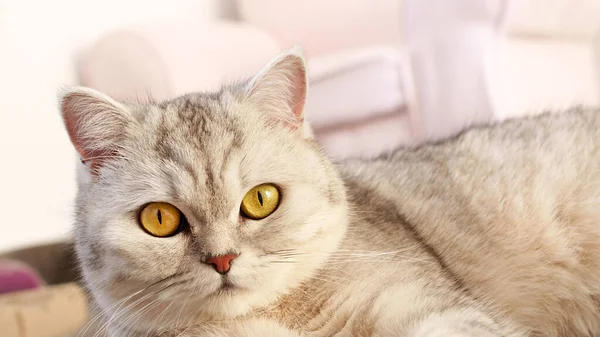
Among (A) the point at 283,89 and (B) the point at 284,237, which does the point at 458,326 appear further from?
(A) the point at 283,89

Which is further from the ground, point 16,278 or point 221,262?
point 221,262

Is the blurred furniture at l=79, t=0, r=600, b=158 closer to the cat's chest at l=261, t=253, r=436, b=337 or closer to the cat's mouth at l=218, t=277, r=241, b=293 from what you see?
the cat's chest at l=261, t=253, r=436, b=337

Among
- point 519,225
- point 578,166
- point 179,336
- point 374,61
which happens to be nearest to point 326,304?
point 179,336

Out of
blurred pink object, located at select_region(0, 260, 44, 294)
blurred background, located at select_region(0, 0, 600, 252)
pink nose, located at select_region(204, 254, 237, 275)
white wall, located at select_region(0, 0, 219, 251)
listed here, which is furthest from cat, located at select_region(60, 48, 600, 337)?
white wall, located at select_region(0, 0, 219, 251)

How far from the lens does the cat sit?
1104 millimetres

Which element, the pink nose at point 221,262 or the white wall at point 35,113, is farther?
the white wall at point 35,113

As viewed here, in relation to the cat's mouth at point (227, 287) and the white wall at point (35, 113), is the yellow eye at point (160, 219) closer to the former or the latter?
the cat's mouth at point (227, 287)

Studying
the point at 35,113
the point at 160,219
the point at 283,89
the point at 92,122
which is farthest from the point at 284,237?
the point at 35,113

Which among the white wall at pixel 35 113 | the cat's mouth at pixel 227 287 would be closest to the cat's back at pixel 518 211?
the cat's mouth at pixel 227 287

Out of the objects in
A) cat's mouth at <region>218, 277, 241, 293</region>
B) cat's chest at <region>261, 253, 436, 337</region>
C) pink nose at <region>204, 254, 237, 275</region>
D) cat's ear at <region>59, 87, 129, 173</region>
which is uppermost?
cat's ear at <region>59, 87, 129, 173</region>

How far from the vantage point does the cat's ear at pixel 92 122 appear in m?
1.22

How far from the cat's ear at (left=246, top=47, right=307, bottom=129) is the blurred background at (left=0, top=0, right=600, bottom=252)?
129 cm

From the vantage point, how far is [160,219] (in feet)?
3.70

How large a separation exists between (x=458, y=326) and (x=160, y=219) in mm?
573
